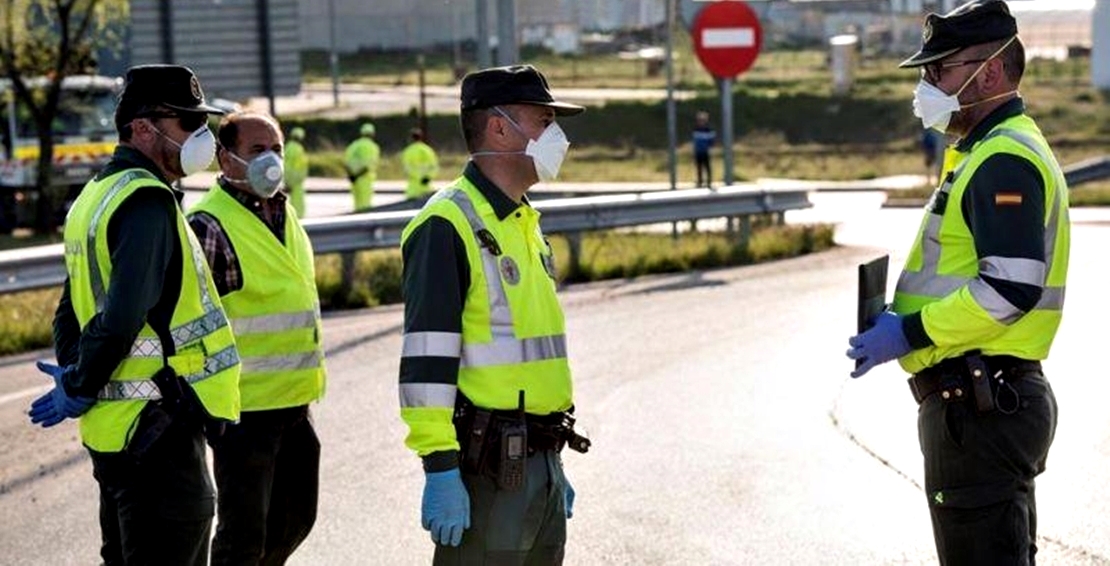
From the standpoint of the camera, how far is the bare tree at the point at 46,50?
32.4 m

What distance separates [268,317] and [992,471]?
2572mm

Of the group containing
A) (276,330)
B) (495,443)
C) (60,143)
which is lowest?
(60,143)

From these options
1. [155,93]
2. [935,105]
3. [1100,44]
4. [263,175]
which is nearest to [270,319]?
[263,175]

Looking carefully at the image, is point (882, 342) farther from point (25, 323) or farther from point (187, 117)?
point (25, 323)

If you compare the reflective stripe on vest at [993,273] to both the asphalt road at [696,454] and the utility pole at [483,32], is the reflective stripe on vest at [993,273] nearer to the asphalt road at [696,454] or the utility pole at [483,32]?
the asphalt road at [696,454]

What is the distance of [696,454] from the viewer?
34.3ft

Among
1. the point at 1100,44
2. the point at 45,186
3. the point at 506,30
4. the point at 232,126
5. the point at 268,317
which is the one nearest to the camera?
the point at 268,317

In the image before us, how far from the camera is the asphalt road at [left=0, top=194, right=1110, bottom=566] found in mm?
8531

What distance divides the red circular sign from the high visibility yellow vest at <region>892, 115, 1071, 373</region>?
1593 cm

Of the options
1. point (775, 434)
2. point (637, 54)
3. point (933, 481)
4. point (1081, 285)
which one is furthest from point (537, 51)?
point (933, 481)

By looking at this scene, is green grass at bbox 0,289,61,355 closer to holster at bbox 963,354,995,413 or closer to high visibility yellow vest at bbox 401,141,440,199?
holster at bbox 963,354,995,413

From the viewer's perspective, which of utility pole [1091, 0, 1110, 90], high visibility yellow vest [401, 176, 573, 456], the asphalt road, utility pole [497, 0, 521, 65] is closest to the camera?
high visibility yellow vest [401, 176, 573, 456]

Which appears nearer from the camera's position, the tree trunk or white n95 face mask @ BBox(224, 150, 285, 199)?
white n95 face mask @ BBox(224, 150, 285, 199)

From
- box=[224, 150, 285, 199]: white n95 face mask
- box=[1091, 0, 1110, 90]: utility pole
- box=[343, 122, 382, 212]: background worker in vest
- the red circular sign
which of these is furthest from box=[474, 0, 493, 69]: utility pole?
box=[1091, 0, 1110, 90]: utility pole
